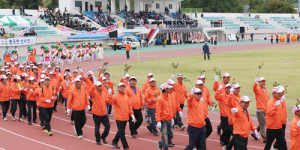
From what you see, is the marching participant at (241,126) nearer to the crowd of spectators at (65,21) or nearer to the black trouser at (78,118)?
the black trouser at (78,118)

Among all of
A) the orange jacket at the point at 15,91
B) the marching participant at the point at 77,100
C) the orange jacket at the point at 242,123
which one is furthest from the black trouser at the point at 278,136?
the orange jacket at the point at 15,91

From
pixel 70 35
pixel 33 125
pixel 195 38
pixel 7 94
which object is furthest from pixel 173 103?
pixel 195 38

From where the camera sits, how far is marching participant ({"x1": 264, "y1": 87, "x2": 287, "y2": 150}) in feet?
24.3

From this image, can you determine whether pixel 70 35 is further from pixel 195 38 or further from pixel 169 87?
pixel 169 87

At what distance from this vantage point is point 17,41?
35.5 m

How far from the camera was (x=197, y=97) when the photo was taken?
748cm

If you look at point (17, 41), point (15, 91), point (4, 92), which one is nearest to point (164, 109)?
point (15, 91)

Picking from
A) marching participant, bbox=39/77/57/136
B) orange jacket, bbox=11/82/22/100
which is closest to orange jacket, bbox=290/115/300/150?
marching participant, bbox=39/77/57/136

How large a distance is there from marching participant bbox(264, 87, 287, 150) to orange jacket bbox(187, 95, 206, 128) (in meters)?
1.49

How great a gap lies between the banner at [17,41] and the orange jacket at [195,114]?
29099mm

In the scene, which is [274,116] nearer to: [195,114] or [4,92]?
[195,114]

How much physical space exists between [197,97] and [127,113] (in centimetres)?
218

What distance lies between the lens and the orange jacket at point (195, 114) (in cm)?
749

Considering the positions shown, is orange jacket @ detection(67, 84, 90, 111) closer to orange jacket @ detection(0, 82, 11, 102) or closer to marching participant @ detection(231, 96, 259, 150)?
orange jacket @ detection(0, 82, 11, 102)
